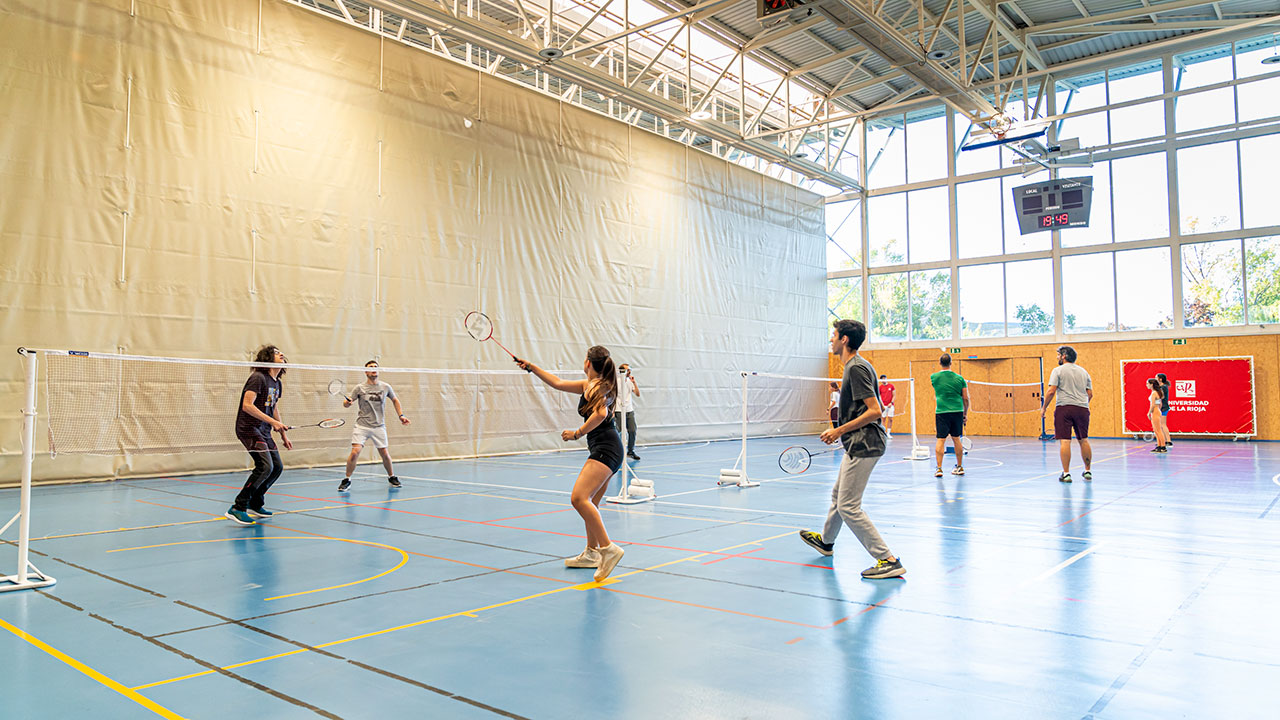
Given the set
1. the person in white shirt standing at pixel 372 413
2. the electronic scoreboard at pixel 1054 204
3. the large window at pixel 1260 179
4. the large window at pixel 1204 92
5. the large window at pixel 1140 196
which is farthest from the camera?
the large window at pixel 1140 196

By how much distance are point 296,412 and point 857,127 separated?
2431 cm

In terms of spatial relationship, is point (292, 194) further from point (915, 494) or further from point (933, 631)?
point (933, 631)

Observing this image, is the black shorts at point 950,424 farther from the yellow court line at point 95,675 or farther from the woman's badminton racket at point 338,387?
the yellow court line at point 95,675

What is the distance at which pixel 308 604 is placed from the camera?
5270 millimetres

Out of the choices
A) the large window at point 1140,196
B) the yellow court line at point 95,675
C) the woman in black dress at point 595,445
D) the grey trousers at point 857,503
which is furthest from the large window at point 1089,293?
the yellow court line at point 95,675

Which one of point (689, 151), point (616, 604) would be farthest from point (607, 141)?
point (616, 604)

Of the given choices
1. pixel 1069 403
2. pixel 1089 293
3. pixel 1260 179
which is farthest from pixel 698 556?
pixel 1260 179

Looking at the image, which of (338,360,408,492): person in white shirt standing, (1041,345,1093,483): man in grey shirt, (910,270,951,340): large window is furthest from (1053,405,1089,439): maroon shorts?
(910,270,951,340): large window

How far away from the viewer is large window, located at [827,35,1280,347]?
76.3 ft

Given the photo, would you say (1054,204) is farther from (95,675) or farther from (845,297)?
(95,675)

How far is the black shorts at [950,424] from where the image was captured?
13.5 metres

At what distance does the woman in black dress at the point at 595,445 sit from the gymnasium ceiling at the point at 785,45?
11.7 metres

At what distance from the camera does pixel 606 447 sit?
6.42 meters

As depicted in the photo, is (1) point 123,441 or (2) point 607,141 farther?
(2) point 607,141
